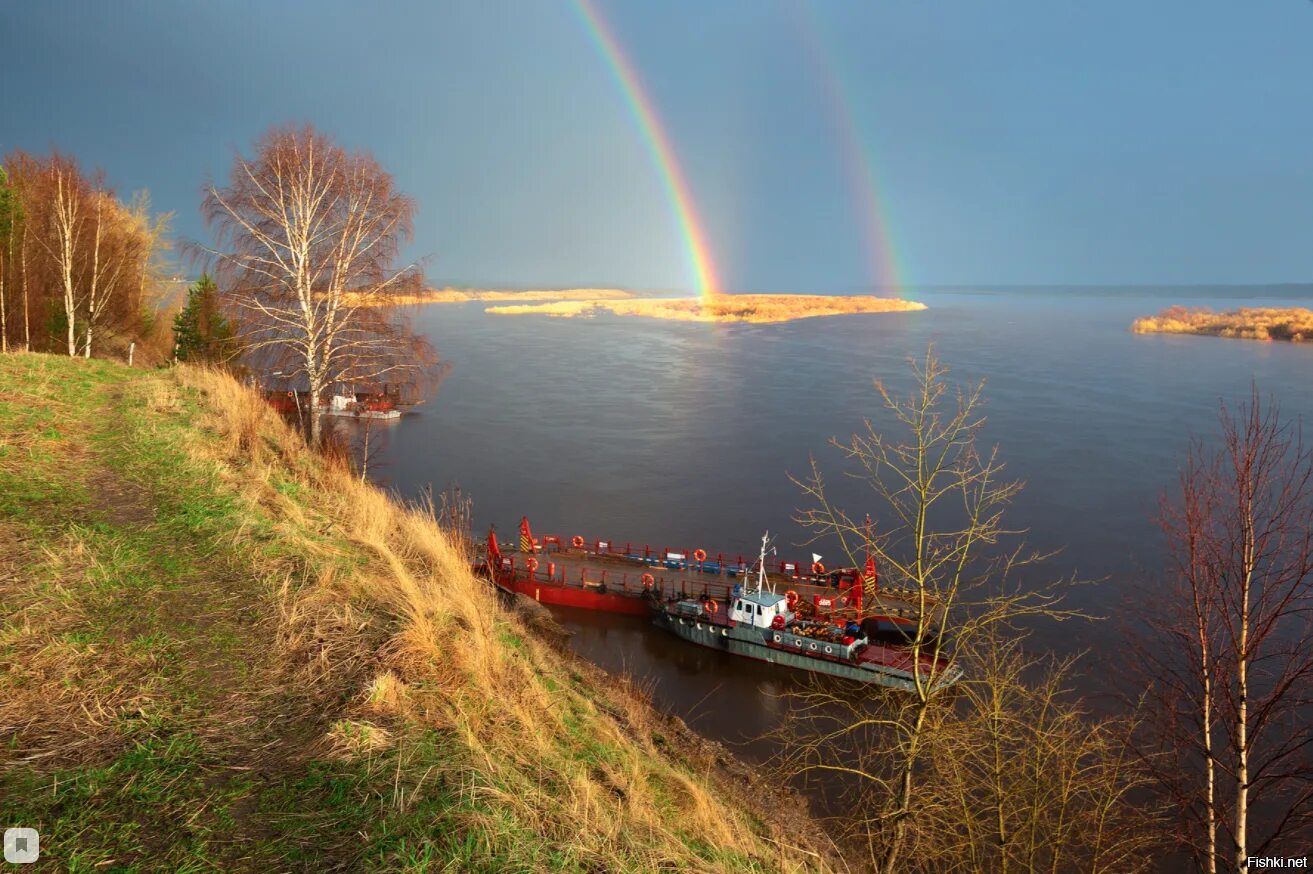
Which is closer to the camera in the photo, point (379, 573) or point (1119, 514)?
point (379, 573)

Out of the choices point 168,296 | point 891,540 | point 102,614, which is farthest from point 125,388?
point 168,296

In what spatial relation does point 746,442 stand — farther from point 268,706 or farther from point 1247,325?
point 1247,325

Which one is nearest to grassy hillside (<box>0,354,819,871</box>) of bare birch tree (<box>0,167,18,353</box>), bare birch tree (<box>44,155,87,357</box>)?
bare birch tree (<box>44,155,87,357</box>)

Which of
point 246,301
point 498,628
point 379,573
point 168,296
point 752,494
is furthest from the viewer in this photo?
point 168,296

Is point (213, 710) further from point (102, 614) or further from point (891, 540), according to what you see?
point (891, 540)

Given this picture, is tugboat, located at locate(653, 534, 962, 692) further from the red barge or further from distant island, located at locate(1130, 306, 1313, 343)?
distant island, located at locate(1130, 306, 1313, 343)

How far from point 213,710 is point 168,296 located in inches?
1492

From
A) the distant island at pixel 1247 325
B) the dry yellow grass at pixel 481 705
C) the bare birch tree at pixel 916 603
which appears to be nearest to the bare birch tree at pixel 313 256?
the dry yellow grass at pixel 481 705

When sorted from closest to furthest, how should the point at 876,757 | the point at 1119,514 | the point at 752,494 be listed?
the point at 876,757 → the point at 1119,514 → the point at 752,494

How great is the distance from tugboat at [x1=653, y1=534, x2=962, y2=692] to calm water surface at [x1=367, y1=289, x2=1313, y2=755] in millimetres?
445

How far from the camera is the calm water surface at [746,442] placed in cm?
1872

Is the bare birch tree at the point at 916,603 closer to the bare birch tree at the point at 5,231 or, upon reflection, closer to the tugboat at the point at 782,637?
the tugboat at the point at 782,637

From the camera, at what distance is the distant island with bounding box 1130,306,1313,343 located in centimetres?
8312

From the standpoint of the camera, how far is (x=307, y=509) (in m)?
8.14
